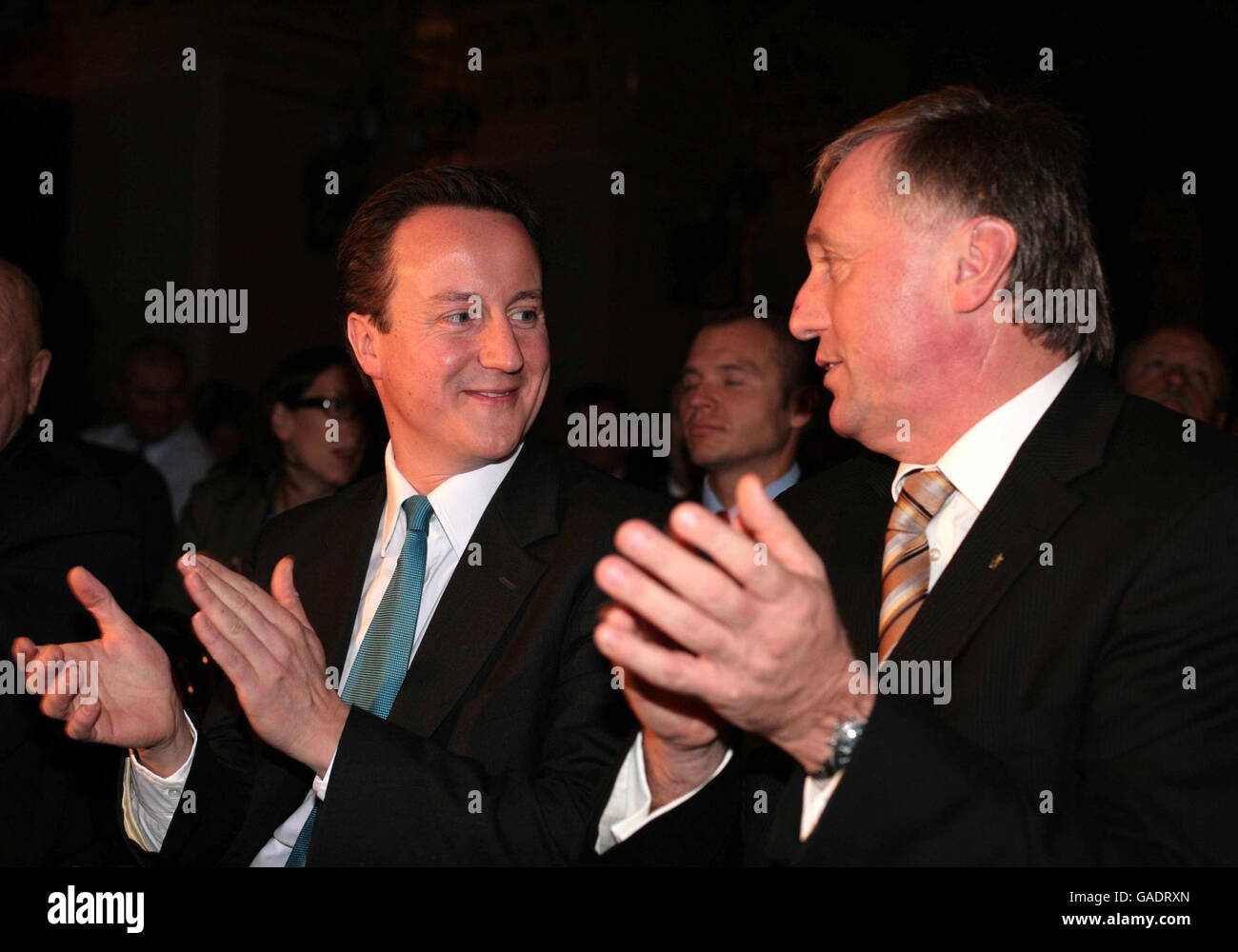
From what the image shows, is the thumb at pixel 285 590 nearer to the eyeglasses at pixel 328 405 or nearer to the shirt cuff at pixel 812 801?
the shirt cuff at pixel 812 801

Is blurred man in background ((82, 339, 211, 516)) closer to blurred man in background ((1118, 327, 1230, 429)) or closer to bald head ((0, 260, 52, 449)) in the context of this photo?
bald head ((0, 260, 52, 449))

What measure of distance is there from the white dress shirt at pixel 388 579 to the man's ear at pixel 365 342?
0.16 m

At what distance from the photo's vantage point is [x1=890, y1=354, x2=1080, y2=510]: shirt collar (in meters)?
1.69

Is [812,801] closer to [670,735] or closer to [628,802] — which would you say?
[670,735]

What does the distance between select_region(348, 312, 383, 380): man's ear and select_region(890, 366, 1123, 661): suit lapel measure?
1.20 meters

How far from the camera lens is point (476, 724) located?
1933 mm

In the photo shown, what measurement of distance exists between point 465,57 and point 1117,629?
7.30 metres

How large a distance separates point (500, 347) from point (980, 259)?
2.79ft

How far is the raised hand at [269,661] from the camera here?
1601 millimetres

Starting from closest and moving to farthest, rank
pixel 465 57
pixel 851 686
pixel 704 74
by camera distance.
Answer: pixel 851 686 → pixel 465 57 → pixel 704 74

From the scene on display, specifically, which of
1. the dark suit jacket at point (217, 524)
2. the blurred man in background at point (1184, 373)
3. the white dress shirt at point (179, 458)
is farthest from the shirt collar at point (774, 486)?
the white dress shirt at point (179, 458)

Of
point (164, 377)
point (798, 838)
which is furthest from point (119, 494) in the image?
point (164, 377)
